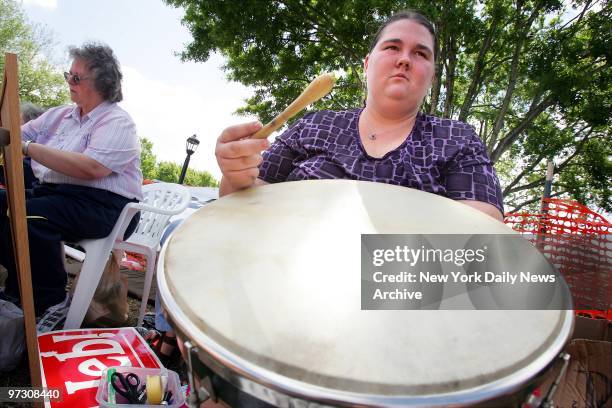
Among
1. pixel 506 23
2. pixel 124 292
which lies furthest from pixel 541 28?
pixel 124 292

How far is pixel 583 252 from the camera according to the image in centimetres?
198

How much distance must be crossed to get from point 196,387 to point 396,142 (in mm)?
969

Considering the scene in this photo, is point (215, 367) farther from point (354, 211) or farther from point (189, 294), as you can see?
point (354, 211)

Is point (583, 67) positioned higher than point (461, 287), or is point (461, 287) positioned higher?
point (583, 67)

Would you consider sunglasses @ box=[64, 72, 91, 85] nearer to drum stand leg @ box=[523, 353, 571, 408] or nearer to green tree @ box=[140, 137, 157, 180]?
drum stand leg @ box=[523, 353, 571, 408]

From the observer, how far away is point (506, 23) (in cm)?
625

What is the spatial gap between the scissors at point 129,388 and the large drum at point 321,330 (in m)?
0.87

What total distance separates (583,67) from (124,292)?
7088mm

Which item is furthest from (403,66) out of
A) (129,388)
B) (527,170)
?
(527,170)

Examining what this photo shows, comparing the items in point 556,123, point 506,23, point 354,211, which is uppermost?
point 506,23

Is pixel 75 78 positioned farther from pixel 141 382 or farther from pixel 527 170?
pixel 527 170

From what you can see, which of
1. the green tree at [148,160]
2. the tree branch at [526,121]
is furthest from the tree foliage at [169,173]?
the tree branch at [526,121]

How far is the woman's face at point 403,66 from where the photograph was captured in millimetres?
1280

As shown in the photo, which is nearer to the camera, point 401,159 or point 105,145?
point 401,159
